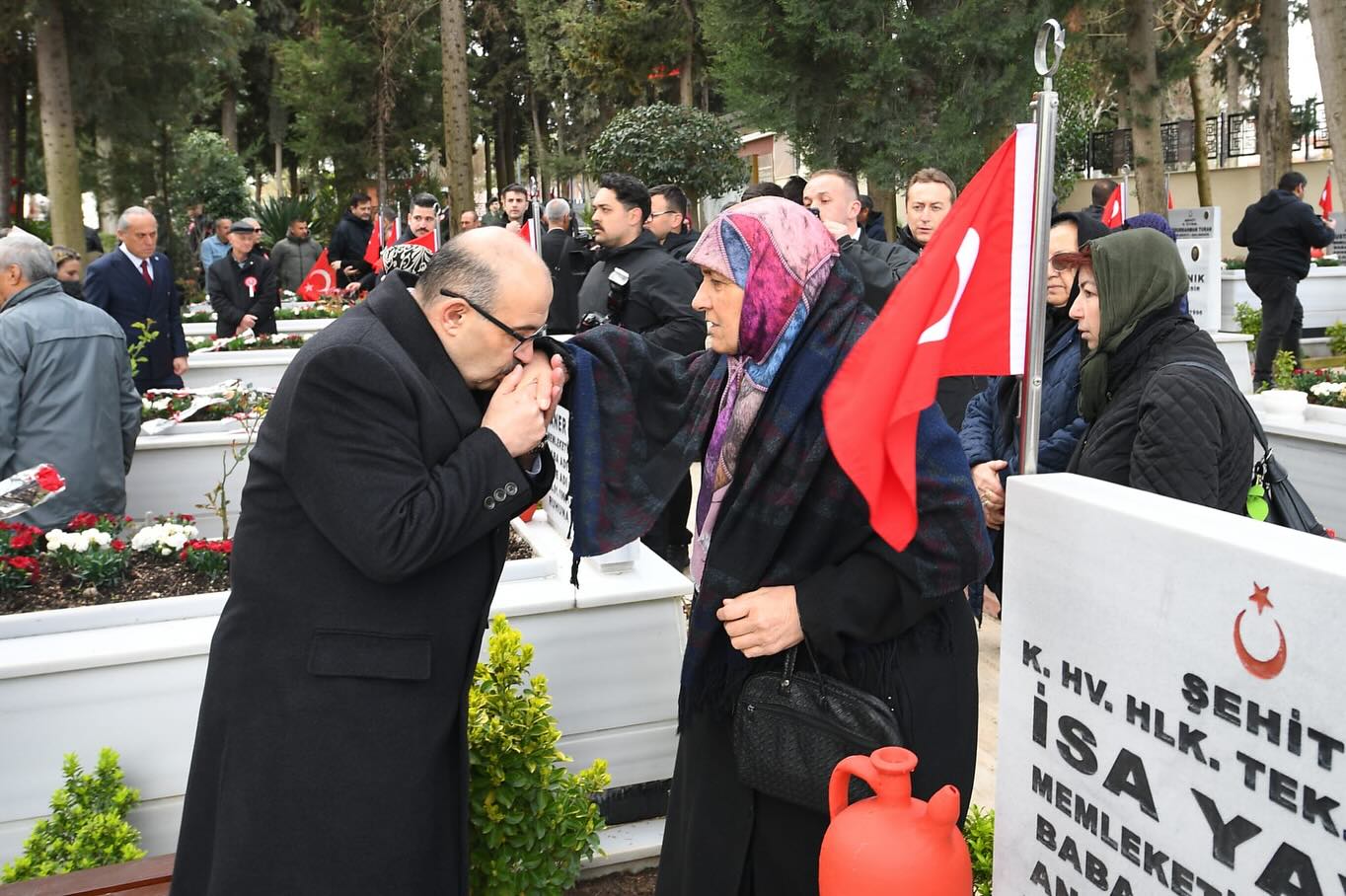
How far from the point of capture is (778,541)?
7.63ft

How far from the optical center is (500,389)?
2232 millimetres

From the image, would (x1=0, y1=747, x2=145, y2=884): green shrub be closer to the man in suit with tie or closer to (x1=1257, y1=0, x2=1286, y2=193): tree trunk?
the man in suit with tie

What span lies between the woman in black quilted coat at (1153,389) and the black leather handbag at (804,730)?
1.02m

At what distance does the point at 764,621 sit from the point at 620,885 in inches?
67.0

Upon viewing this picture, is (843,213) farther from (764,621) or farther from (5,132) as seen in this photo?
(5,132)

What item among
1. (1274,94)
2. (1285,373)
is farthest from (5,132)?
(1274,94)

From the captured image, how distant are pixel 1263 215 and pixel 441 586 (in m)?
11.6

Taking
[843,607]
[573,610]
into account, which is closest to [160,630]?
[573,610]

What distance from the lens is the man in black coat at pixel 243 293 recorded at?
10895 millimetres

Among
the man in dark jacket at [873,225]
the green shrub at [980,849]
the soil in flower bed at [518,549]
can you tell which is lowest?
the green shrub at [980,849]

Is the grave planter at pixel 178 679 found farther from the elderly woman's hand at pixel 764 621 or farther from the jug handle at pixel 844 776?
the jug handle at pixel 844 776

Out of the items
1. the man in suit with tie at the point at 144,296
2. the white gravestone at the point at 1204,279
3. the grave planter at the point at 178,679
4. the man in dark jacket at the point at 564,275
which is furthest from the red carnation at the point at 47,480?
the white gravestone at the point at 1204,279

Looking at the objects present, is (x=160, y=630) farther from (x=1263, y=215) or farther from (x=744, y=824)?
(x=1263, y=215)

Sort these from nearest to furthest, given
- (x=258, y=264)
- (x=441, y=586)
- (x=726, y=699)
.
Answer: (x=441, y=586) < (x=726, y=699) < (x=258, y=264)
